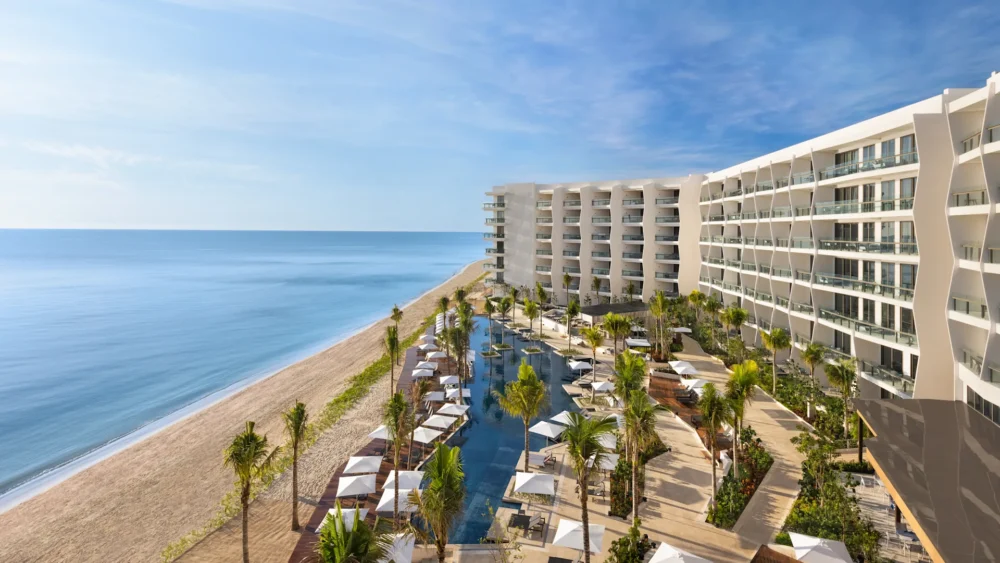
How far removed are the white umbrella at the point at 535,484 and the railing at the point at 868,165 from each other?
2336 cm

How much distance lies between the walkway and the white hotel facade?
5267 millimetres

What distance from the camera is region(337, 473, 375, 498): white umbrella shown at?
19969mm

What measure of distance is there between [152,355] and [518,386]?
173ft

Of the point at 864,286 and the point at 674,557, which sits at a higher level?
the point at 864,286

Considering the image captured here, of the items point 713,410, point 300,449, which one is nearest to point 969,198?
point 713,410

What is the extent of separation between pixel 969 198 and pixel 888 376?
983cm

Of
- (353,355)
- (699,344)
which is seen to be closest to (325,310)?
(353,355)

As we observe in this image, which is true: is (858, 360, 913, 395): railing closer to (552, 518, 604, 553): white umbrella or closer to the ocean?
(552, 518, 604, 553): white umbrella

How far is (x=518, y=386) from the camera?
A: 23.1 m

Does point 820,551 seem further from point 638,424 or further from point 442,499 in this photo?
point 442,499

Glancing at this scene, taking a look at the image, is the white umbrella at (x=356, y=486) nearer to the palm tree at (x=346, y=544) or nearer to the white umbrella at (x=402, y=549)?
the white umbrella at (x=402, y=549)

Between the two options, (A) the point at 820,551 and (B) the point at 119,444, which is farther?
(B) the point at 119,444

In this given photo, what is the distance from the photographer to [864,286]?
28.5 m

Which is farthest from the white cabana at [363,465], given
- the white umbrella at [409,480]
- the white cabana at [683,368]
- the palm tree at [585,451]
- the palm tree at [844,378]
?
the palm tree at [844,378]
